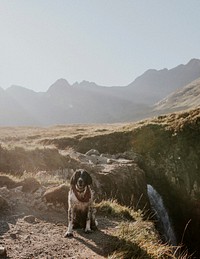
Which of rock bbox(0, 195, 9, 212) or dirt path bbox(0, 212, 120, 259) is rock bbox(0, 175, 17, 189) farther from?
dirt path bbox(0, 212, 120, 259)

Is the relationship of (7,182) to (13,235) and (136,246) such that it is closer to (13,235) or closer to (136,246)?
(13,235)

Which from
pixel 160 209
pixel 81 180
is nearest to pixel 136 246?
pixel 81 180

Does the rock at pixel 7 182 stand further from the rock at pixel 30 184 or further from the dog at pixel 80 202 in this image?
the dog at pixel 80 202

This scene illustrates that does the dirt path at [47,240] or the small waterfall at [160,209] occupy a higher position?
the dirt path at [47,240]

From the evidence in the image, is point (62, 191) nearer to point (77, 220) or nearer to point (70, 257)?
point (77, 220)

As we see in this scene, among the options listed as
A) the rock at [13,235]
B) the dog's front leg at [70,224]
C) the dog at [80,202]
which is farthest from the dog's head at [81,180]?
the rock at [13,235]

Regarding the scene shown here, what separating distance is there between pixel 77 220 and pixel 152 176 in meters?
24.8

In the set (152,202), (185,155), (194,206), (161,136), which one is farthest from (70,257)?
(161,136)

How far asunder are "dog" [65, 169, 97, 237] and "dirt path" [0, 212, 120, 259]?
0.33 metres

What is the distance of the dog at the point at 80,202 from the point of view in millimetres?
10625

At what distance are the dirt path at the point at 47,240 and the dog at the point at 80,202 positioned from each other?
333mm

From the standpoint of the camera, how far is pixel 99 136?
4197cm

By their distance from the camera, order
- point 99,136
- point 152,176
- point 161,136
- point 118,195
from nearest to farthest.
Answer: point 118,195 → point 152,176 → point 161,136 → point 99,136

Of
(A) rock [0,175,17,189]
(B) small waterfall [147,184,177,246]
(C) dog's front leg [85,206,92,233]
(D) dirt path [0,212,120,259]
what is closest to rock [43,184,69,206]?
(D) dirt path [0,212,120,259]
